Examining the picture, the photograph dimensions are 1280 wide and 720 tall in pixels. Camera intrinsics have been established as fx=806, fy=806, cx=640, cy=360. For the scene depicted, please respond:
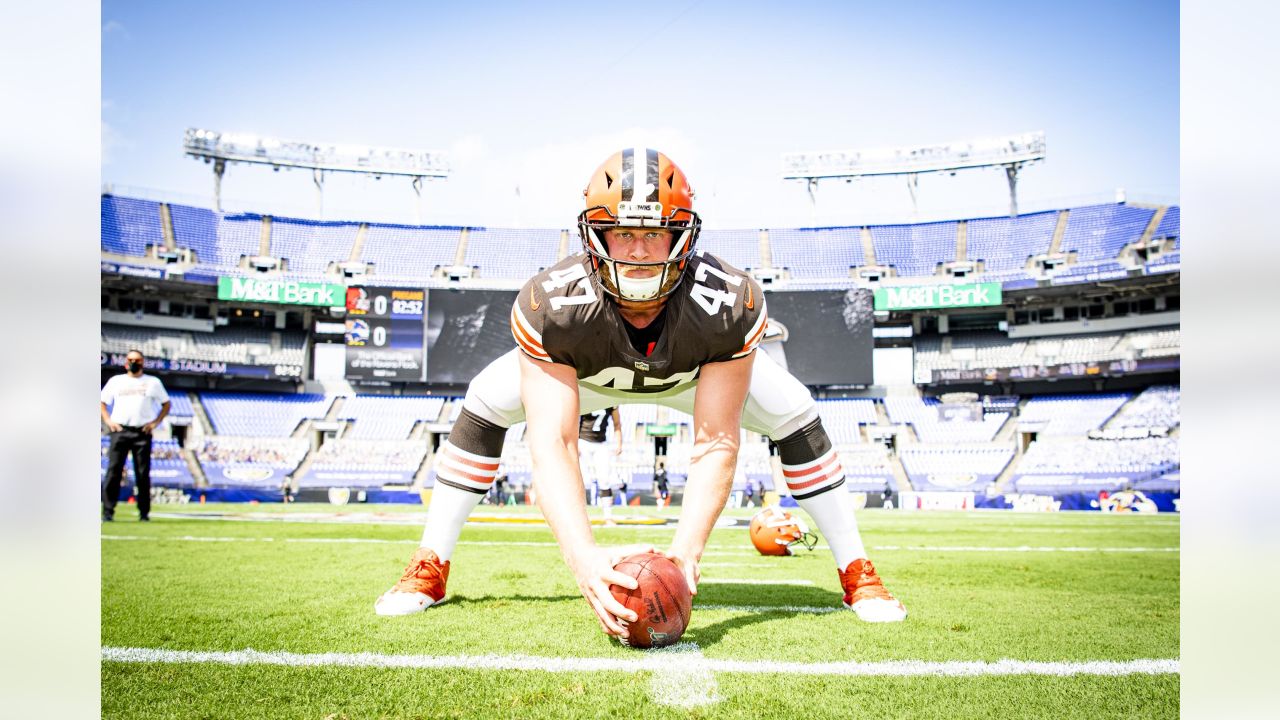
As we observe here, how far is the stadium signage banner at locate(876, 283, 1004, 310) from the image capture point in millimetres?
35312

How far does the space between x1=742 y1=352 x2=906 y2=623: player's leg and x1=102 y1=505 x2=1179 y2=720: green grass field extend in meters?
0.35

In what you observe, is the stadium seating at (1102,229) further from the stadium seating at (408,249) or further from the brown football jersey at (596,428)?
the brown football jersey at (596,428)

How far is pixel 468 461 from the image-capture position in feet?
14.7

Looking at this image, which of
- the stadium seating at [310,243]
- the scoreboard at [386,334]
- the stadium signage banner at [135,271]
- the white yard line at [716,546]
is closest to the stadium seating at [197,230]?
the stadium seating at [310,243]

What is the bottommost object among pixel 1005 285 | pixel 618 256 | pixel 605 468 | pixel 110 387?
pixel 605 468

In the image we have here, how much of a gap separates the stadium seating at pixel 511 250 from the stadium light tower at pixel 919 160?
1302 cm

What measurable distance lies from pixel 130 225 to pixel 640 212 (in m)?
41.3

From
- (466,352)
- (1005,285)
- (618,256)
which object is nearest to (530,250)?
(466,352)

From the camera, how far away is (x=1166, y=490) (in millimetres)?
25891

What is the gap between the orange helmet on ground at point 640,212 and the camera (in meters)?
3.14
